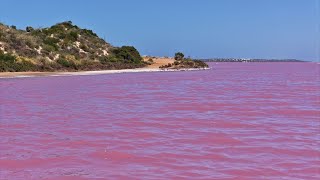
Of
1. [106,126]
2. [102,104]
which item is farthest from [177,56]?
[106,126]

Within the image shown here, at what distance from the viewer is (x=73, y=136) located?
829 cm

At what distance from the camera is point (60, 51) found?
51.6 meters

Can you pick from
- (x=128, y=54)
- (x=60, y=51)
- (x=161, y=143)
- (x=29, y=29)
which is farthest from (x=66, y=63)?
(x=161, y=143)

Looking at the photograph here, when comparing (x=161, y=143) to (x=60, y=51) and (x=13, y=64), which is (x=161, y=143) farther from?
(x=60, y=51)

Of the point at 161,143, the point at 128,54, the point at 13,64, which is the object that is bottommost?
the point at 161,143

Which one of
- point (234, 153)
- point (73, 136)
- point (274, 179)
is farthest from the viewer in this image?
point (73, 136)

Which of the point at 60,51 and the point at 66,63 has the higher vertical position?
the point at 60,51

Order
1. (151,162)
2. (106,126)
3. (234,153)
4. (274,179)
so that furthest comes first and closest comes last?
1. (106,126)
2. (234,153)
3. (151,162)
4. (274,179)

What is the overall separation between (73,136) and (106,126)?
1277 mm

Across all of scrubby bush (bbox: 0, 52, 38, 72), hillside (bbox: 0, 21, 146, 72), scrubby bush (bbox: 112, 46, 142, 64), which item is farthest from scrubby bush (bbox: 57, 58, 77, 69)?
scrubby bush (bbox: 112, 46, 142, 64)

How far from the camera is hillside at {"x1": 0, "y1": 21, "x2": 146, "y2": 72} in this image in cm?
4238

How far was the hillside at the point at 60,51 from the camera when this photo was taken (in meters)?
42.4

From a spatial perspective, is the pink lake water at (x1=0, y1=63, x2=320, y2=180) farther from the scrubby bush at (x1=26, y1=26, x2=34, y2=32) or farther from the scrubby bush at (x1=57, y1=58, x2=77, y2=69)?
the scrubby bush at (x1=26, y1=26, x2=34, y2=32)

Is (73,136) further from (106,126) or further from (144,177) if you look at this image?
(144,177)
